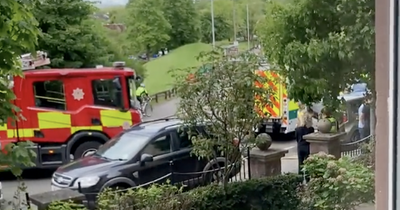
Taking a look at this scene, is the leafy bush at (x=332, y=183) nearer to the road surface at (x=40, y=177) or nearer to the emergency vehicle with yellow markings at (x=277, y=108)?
the emergency vehicle with yellow markings at (x=277, y=108)

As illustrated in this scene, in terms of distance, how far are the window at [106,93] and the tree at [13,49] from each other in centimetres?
161

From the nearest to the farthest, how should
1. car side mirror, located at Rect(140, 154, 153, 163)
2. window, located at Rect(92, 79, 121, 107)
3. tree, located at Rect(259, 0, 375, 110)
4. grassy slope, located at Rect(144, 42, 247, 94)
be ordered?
tree, located at Rect(259, 0, 375, 110)
grassy slope, located at Rect(144, 42, 247, 94)
car side mirror, located at Rect(140, 154, 153, 163)
window, located at Rect(92, 79, 121, 107)

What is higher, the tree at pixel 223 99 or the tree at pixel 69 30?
the tree at pixel 69 30

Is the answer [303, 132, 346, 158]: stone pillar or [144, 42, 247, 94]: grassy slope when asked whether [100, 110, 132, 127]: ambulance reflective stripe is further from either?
[303, 132, 346, 158]: stone pillar

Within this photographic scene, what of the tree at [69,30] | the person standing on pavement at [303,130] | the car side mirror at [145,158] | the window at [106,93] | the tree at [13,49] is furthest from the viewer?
the window at [106,93]

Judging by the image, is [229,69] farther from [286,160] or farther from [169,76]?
[286,160]

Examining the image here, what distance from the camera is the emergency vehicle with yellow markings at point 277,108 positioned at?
1.92 meters

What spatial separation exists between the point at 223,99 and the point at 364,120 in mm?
691

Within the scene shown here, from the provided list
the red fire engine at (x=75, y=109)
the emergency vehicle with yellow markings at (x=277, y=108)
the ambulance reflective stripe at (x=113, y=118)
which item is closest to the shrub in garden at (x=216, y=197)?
the emergency vehicle with yellow markings at (x=277, y=108)

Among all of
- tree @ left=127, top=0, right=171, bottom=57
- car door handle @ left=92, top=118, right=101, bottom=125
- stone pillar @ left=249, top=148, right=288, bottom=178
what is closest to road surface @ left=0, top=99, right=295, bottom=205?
stone pillar @ left=249, top=148, right=288, bottom=178

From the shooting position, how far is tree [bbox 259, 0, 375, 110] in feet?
5.17

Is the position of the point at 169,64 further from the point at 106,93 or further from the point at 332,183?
the point at 106,93

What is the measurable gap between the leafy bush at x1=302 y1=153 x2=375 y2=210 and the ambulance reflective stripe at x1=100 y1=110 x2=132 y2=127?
1.24m

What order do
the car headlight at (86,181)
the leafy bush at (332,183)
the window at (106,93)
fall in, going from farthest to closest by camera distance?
the window at (106,93)
the car headlight at (86,181)
the leafy bush at (332,183)
